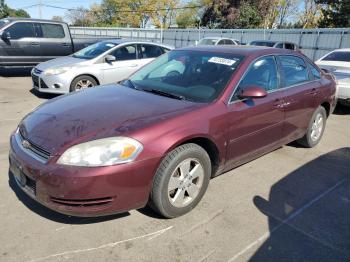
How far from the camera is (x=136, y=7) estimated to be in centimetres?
6900

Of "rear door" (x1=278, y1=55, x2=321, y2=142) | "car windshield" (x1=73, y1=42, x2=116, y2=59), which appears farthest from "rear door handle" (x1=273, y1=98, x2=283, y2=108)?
"car windshield" (x1=73, y1=42, x2=116, y2=59)

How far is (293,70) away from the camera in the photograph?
15.7 ft

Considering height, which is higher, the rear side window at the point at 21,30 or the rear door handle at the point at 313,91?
the rear side window at the point at 21,30

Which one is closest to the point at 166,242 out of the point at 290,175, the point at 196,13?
the point at 290,175

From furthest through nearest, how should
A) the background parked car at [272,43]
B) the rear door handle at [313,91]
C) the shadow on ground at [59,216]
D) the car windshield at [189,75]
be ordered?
the background parked car at [272,43] → the rear door handle at [313,91] → the car windshield at [189,75] → the shadow on ground at [59,216]

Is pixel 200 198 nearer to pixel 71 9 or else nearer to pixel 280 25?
pixel 280 25

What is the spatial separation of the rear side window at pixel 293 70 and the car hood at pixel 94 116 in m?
1.64

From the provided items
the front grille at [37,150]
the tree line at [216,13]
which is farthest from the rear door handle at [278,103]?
the tree line at [216,13]

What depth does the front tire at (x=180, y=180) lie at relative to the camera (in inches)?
121

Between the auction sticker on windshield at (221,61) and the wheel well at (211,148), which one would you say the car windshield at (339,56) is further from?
the wheel well at (211,148)

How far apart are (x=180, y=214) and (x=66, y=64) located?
584cm

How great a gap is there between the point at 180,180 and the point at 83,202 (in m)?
0.90

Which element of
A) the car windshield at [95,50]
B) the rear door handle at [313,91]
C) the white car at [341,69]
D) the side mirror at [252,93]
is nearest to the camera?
the side mirror at [252,93]

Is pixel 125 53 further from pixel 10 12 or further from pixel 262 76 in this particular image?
pixel 10 12
